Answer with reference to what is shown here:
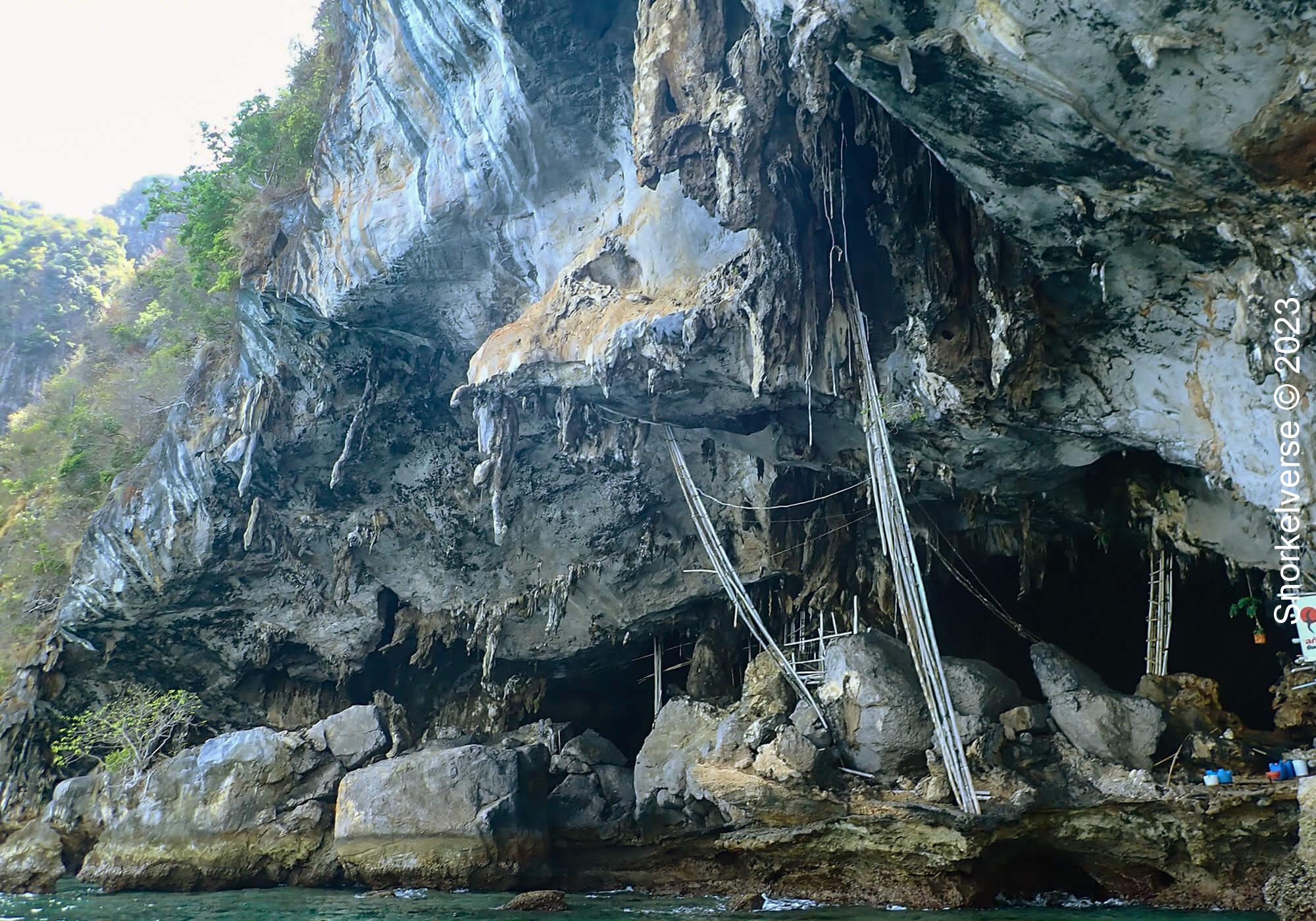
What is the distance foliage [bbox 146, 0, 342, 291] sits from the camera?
14688mm

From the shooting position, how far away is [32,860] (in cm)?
1319

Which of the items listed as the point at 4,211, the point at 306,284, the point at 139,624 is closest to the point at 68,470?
the point at 139,624

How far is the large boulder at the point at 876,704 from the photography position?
965 cm

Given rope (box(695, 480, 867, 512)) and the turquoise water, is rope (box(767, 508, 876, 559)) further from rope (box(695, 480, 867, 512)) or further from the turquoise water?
the turquoise water

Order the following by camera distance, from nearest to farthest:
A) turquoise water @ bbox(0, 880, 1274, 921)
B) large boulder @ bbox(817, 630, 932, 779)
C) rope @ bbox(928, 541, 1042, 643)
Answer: turquoise water @ bbox(0, 880, 1274, 921) < large boulder @ bbox(817, 630, 932, 779) < rope @ bbox(928, 541, 1042, 643)

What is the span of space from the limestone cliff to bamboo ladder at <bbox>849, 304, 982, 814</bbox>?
344 mm

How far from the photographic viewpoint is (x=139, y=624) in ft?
52.2

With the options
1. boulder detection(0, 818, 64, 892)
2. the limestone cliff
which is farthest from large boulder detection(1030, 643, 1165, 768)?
boulder detection(0, 818, 64, 892)

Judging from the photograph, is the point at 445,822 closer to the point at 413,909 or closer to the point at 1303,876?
the point at 413,909

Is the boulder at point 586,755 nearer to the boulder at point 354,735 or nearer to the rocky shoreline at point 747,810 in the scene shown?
the rocky shoreline at point 747,810

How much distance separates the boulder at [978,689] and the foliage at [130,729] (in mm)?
12189

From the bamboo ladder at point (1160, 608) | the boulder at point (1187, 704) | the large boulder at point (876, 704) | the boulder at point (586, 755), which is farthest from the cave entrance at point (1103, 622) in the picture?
the boulder at point (586, 755)

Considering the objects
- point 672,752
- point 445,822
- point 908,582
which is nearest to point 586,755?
point 672,752

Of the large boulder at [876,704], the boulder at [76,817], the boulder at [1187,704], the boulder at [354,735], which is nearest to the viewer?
the boulder at [1187,704]
